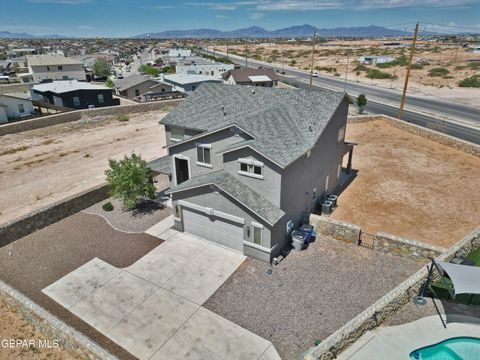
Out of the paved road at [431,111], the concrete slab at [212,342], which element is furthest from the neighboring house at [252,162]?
the paved road at [431,111]

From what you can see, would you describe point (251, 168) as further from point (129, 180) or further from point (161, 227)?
point (129, 180)

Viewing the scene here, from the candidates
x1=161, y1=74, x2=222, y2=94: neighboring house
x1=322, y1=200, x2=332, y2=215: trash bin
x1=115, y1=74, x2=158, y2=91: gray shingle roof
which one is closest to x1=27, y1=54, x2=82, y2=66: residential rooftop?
x1=115, y1=74, x2=158, y2=91: gray shingle roof

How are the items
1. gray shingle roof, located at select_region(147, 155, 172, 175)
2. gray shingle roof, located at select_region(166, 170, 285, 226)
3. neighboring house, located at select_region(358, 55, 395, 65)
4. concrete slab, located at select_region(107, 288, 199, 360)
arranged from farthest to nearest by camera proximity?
1. neighboring house, located at select_region(358, 55, 395, 65)
2. gray shingle roof, located at select_region(147, 155, 172, 175)
3. gray shingle roof, located at select_region(166, 170, 285, 226)
4. concrete slab, located at select_region(107, 288, 199, 360)

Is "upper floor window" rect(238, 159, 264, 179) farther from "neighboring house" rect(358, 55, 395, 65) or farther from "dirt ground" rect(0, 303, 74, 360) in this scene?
"neighboring house" rect(358, 55, 395, 65)

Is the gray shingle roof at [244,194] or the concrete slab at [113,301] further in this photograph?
the gray shingle roof at [244,194]

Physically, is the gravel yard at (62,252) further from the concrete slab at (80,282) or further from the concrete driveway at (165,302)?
the concrete driveway at (165,302)

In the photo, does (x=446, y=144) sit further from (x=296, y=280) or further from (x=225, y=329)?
(x=225, y=329)
